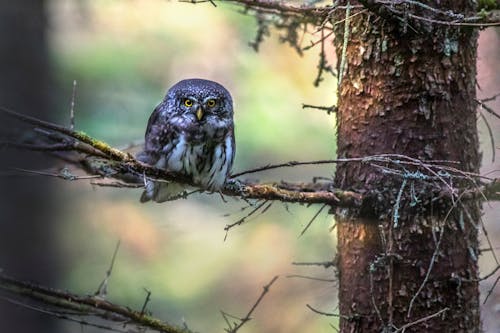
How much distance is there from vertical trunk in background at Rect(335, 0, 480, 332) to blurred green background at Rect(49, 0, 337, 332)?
3671mm

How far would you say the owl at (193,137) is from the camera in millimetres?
3621

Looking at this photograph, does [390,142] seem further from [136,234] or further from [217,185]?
[136,234]

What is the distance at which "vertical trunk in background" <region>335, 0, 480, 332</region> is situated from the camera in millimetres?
3199

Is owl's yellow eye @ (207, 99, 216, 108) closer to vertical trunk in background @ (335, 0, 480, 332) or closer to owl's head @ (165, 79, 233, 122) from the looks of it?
owl's head @ (165, 79, 233, 122)

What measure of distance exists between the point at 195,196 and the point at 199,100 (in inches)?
190

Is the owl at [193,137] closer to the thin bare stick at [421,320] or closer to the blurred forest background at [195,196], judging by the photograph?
the thin bare stick at [421,320]

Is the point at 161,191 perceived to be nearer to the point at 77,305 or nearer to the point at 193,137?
the point at 193,137

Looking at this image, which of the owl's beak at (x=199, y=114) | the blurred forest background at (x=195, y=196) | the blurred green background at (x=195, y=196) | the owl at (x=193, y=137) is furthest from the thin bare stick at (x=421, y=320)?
the blurred green background at (x=195, y=196)

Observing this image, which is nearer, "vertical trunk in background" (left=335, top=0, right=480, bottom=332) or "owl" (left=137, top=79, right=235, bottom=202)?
"vertical trunk in background" (left=335, top=0, right=480, bottom=332)

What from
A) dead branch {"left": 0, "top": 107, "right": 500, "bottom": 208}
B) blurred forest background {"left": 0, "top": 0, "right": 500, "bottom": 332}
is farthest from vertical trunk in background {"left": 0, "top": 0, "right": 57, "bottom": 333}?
dead branch {"left": 0, "top": 107, "right": 500, "bottom": 208}

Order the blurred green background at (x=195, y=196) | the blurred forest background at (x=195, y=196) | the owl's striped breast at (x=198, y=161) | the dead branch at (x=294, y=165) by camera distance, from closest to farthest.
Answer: the dead branch at (x=294, y=165), the owl's striped breast at (x=198, y=161), the blurred forest background at (x=195, y=196), the blurred green background at (x=195, y=196)

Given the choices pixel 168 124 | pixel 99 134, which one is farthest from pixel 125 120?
pixel 168 124

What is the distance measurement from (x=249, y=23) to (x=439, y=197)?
5169 mm

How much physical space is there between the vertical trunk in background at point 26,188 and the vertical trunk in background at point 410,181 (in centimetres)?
278
